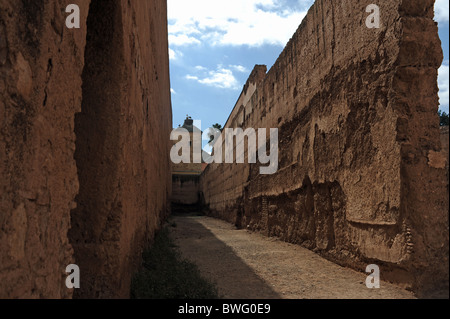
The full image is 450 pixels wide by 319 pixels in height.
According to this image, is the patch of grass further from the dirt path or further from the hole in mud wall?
the hole in mud wall

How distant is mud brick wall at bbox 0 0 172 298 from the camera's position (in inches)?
52.7

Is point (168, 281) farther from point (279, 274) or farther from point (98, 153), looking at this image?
point (98, 153)

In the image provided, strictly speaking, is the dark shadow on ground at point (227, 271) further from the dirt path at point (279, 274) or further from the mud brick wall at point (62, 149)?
the mud brick wall at point (62, 149)

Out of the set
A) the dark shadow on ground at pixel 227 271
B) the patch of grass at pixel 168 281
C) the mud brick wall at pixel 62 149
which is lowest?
the dark shadow on ground at pixel 227 271

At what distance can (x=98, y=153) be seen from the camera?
279 cm

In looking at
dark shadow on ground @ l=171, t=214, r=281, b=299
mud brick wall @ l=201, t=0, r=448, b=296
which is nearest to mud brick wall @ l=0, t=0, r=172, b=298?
dark shadow on ground @ l=171, t=214, r=281, b=299

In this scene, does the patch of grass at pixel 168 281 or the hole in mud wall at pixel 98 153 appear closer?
the hole in mud wall at pixel 98 153

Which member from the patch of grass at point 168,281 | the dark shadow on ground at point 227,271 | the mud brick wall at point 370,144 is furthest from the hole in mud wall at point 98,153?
the mud brick wall at point 370,144

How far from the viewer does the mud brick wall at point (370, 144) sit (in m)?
3.12

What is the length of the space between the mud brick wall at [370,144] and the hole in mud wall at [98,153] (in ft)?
8.03

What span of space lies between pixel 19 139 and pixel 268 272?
332cm

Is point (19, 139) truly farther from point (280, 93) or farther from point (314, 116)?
point (280, 93)

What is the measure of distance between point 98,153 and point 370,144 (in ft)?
8.67
